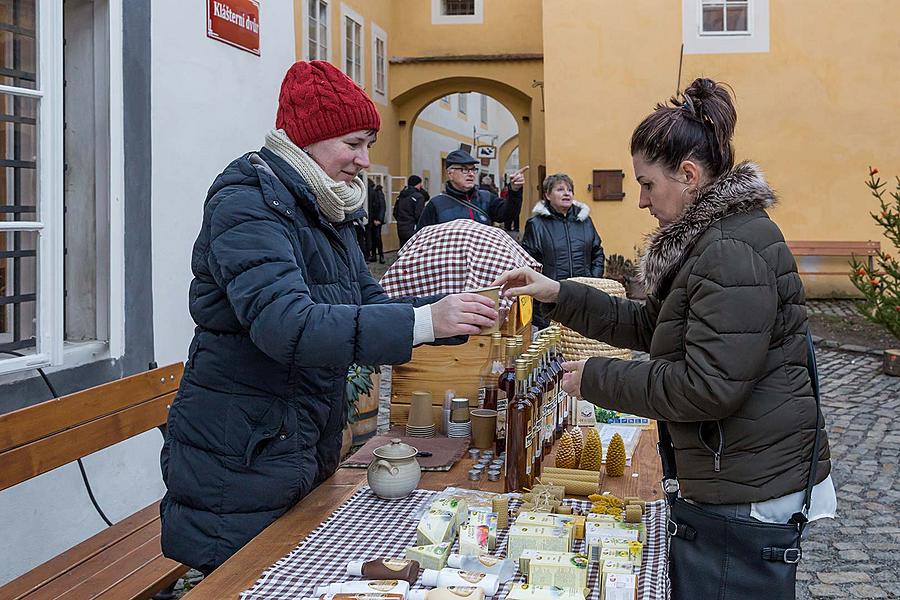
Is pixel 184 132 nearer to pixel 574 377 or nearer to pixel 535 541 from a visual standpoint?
pixel 574 377

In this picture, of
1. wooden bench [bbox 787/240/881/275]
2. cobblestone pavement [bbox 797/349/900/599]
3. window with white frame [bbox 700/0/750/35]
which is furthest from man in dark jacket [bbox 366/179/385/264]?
cobblestone pavement [bbox 797/349/900/599]

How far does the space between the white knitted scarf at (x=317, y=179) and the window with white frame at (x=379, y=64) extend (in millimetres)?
17531

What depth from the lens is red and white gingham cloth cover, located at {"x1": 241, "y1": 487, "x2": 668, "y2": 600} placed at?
6.36ft

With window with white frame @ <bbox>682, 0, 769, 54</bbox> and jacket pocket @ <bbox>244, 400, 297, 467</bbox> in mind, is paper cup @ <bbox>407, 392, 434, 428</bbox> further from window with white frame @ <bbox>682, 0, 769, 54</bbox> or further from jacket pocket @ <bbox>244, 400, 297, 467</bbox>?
window with white frame @ <bbox>682, 0, 769, 54</bbox>

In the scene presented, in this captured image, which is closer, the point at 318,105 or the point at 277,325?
the point at 277,325

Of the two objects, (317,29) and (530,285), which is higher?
(317,29)

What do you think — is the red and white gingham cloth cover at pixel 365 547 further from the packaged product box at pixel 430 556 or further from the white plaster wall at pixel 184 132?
the white plaster wall at pixel 184 132

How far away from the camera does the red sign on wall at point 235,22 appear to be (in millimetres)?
5070

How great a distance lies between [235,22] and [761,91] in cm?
1004

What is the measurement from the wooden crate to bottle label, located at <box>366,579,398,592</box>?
1393 mm

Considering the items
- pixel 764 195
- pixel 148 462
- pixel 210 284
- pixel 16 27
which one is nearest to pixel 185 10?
pixel 16 27

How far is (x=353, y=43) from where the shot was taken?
1806 cm

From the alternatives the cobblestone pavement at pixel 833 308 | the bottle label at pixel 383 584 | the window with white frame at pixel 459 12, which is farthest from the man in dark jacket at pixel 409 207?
the bottle label at pixel 383 584

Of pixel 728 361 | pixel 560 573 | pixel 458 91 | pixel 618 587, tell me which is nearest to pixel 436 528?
pixel 560 573
